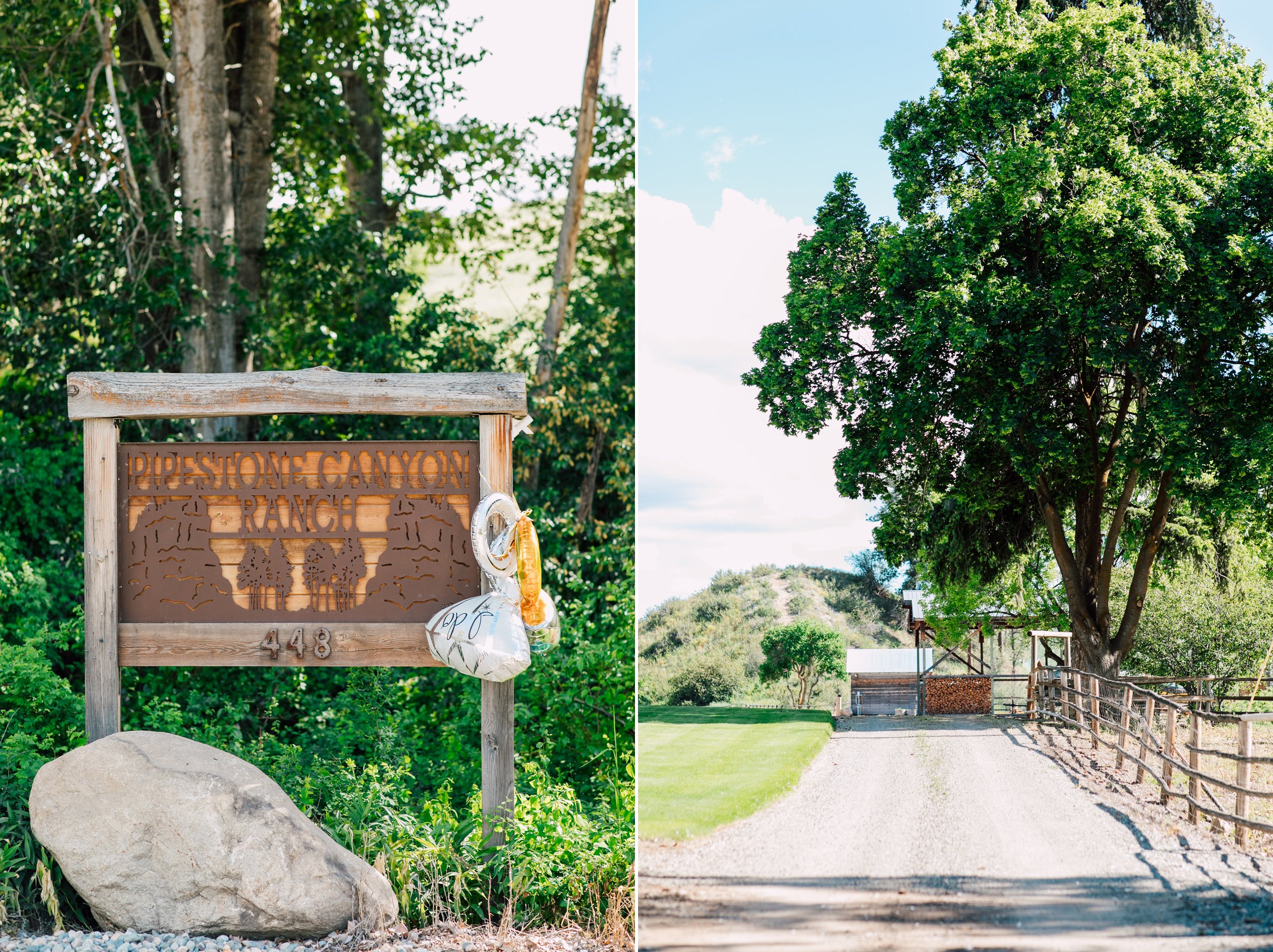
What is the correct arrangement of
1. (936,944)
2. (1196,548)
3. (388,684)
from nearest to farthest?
(936,944) < (1196,548) < (388,684)

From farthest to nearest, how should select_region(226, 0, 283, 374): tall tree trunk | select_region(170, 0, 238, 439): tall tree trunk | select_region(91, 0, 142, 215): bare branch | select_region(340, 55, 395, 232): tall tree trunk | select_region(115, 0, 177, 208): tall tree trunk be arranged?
select_region(340, 55, 395, 232): tall tree trunk, select_region(226, 0, 283, 374): tall tree trunk, select_region(115, 0, 177, 208): tall tree trunk, select_region(170, 0, 238, 439): tall tree trunk, select_region(91, 0, 142, 215): bare branch

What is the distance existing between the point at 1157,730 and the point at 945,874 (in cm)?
103

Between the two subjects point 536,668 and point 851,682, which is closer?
point 851,682

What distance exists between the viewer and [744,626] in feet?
11.3

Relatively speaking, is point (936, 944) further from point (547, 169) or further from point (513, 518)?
point (547, 169)

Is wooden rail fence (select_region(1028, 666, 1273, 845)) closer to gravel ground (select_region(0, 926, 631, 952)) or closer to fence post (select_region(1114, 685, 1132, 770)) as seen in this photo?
fence post (select_region(1114, 685, 1132, 770))

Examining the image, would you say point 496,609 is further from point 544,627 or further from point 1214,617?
point 1214,617

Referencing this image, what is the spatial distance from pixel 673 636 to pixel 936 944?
4.18 feet

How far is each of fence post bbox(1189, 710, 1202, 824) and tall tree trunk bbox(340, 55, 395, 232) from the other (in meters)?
8.62

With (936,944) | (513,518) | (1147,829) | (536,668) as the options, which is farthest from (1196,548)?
(536,668)

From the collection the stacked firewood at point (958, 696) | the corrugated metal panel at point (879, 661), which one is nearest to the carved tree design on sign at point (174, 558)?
the corrugated metal panel at point (879, 661)

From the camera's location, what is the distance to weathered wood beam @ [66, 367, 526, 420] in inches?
182

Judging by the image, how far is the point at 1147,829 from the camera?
10.3 ft

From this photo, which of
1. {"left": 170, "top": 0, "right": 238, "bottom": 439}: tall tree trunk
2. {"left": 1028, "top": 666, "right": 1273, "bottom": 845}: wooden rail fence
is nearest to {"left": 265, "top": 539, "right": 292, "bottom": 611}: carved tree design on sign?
{"left": 1028, "top": 666, "right": 1273, "bottom": 845}: wooden rail fence
